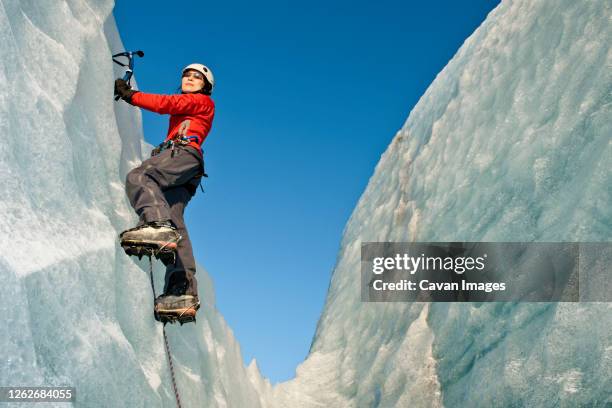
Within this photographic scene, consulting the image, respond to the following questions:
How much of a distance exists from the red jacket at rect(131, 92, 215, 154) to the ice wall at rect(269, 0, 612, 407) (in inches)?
104

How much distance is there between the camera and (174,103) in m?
4.01

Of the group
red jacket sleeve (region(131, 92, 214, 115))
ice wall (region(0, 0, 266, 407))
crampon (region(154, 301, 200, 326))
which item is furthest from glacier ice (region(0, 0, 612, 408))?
red jacket sleeve (region(131, 92, 214, 115))

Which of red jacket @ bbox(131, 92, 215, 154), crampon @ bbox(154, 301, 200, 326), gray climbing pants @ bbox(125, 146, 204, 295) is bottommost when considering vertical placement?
crampon @ bbox(154, 301, 200, 326)

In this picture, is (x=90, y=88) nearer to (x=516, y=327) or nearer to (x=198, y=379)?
(x=198, y=379)

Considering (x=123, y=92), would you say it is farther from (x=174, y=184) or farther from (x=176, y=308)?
(x=176, y=308)

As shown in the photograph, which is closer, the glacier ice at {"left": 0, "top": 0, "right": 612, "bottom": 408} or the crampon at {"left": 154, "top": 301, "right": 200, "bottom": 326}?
Result: the glacier ice at {"left": 0, "top": 0, "right": 612, "bottom": 408}

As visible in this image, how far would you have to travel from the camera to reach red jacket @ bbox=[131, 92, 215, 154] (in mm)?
3930

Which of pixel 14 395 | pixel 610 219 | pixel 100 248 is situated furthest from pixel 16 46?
pixel 610 219

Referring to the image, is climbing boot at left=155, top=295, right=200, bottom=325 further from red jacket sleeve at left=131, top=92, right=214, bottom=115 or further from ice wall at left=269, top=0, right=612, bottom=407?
ice wall at left=269, top=0, right=612, bottom=407

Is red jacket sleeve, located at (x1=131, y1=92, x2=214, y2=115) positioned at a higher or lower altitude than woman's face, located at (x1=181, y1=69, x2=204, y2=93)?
lower

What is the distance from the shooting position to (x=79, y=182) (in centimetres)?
388

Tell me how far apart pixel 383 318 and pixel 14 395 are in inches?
211

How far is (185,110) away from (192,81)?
0.30m

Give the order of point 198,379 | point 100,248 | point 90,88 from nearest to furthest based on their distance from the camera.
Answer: point 100,248 → point 90,88 → point 198,379
